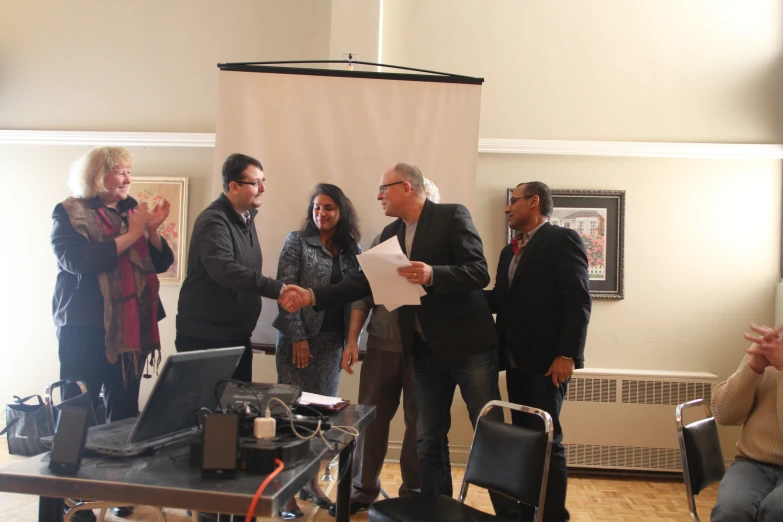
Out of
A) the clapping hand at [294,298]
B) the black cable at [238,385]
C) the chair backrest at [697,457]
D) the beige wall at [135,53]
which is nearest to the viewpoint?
the black cable at [238,385]

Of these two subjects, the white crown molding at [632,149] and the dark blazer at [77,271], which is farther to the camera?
the white crown molding at [632,149]

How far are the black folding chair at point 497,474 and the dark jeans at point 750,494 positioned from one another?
1.94 feet

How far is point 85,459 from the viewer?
143 centimetres

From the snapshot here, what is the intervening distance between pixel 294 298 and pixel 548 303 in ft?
3.66

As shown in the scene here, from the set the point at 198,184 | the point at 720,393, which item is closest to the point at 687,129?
the point at 720,393

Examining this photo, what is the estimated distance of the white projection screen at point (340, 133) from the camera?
334cm

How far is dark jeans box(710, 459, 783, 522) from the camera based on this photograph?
6.65ft

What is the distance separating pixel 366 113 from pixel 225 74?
29.8 inches

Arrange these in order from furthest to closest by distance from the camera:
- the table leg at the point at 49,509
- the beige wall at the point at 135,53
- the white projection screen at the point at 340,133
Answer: the beige wall at the point at 135,53 → the white projection screen at the point at 340,133 → the table leg at the point at 49,509

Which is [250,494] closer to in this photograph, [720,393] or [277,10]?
[720,393]

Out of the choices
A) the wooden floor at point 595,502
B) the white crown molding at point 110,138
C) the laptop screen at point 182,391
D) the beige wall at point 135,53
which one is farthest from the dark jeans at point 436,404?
the beige wall at point 135,53

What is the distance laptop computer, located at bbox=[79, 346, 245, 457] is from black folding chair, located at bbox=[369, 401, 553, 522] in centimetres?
75

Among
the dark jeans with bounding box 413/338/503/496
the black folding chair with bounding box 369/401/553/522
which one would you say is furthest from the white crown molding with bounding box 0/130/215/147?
the black folding chair with bounding box 369/401/553/522

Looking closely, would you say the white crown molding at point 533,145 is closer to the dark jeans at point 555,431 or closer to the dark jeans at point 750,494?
the dark jeans at point 555,431
